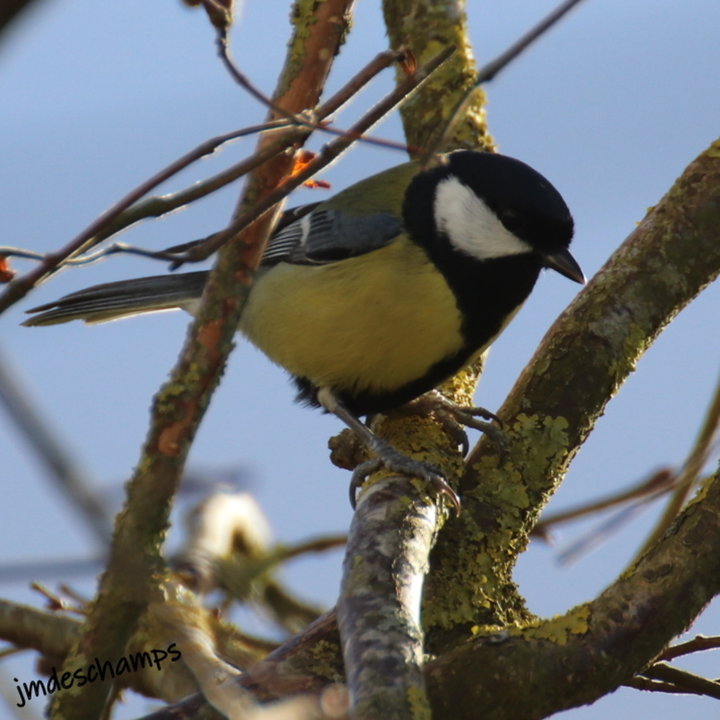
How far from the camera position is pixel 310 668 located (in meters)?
1.80

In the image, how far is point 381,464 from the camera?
2.35 metres

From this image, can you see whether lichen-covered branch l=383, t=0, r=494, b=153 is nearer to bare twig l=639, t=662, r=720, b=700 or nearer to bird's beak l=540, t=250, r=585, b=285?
bird's beak l=540, t=250, r=585, b=285

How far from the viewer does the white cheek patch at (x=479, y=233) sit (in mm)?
2729

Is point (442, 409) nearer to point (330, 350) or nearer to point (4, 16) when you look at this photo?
point (330, 350)

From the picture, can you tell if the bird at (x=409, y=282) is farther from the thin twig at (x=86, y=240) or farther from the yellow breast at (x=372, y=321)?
the thin twig at (x=86, y=240)

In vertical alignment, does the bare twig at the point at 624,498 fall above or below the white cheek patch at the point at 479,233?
below

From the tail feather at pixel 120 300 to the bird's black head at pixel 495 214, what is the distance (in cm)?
79

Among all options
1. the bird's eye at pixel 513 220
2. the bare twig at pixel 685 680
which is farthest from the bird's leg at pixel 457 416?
the bare twig at pixel 685 680

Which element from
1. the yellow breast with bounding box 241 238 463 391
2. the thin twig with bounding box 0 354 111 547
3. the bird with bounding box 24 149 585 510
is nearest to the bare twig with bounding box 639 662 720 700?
the bird with bounding box 24 149 585 510

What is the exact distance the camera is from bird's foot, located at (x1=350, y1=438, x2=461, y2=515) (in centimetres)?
221

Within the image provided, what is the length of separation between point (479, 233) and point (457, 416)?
48 cm

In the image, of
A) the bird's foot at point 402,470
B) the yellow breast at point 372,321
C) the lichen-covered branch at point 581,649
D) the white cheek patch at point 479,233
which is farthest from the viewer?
the white cheek patch at point 479,233

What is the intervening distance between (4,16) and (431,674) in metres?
1.42

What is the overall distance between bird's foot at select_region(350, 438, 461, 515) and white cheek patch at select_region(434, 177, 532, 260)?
59 cm
